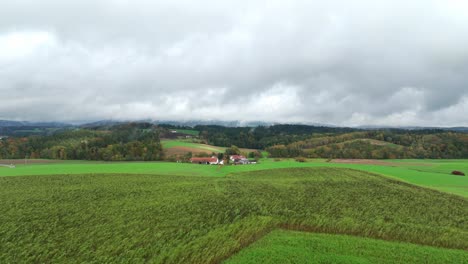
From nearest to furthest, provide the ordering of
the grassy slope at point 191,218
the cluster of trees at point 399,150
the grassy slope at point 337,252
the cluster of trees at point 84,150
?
the grassy slope at point 337,252
the grassy slope at point 191,218
the cluster of trees at point 84,150
the cluster of trees at point 399,150

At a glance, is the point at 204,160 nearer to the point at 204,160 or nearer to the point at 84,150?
the point at 204,160

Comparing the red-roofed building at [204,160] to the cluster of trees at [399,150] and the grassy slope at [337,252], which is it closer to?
the cluster of trees at [399,150]

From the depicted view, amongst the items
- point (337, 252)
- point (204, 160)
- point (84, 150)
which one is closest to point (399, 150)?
point (204, 160)

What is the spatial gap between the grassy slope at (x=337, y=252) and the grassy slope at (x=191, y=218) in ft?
5.07

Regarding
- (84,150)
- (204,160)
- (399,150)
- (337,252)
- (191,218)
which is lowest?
(204,160)

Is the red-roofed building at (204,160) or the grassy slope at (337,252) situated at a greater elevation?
the grassy slope at (337,252)

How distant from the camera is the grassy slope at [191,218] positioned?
19.2 m

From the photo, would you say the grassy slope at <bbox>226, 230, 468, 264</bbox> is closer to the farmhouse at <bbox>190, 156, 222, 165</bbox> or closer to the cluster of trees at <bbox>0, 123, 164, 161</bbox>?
the farmhouse at <bbox>190, 156, 222, 165</bbox>

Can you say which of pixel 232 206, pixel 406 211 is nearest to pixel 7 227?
pixel 232 206

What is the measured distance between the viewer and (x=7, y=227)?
23.7 metres

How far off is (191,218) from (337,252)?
1390 cm

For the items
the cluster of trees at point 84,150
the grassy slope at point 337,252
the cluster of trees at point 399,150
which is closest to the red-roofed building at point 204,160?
the cluster of trees at point 84,150

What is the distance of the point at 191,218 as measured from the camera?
26.2 metres

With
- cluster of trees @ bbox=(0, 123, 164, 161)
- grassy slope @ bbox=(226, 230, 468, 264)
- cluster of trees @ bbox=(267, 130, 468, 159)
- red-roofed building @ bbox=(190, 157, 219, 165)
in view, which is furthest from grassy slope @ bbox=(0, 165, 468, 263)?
cluster of trees @ bbox=(267, 130, 468, 159)
